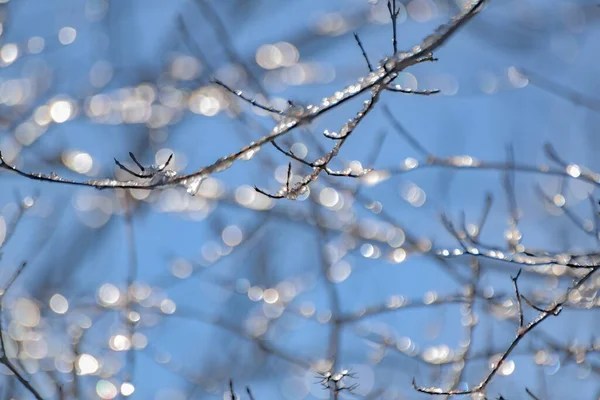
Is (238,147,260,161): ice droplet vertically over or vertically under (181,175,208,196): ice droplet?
over

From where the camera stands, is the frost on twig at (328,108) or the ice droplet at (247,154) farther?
the ice droplet at (247,154)

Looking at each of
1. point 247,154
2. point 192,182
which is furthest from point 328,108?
point 192,182

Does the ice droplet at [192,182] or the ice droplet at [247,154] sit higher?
the ice droplet at [247,154]

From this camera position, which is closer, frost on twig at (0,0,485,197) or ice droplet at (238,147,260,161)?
frost on twig at (0,0,485,197)

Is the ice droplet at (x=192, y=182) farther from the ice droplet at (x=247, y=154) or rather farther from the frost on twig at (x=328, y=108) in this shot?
the ice droplet at (x=247, y=154)

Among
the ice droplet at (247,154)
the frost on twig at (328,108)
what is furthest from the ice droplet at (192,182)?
the ice droplet at (247,154)

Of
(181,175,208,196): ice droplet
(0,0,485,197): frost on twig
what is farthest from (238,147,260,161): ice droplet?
(181,175,208,196): ice droplet

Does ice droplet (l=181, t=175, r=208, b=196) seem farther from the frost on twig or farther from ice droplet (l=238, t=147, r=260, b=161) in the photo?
ice droplet (l=238, t=147, r=260, b=161)

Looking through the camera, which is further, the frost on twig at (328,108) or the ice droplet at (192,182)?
the ice droplet at (192,182)

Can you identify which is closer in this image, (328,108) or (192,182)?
(328,108)

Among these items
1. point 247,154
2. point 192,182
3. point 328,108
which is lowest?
point 192,182

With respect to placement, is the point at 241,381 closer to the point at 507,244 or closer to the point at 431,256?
the point at 431,256

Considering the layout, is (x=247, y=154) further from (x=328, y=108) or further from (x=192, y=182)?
(x=328, y=108)

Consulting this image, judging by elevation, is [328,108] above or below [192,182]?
above
